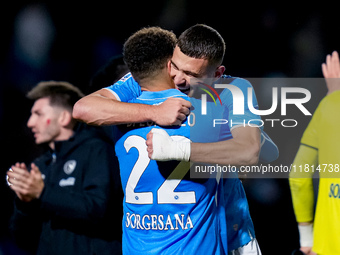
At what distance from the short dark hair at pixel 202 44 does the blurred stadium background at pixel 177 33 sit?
2.56m

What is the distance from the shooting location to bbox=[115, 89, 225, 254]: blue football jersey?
2.33 metres

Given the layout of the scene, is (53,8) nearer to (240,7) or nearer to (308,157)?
(240,7)

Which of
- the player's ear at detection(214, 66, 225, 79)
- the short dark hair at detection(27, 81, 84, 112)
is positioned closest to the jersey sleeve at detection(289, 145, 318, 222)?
the player's ear at detection(214, 66, 225, 79)

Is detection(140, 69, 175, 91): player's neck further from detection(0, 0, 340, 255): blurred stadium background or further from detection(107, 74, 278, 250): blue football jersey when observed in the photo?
detection(0, 0, 340, 255): blurred stadium background

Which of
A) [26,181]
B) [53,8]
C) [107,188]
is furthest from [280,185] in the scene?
[53,8]

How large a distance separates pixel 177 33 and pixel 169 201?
3.72 metres

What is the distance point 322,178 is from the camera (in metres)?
2.98

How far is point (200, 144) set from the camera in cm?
222

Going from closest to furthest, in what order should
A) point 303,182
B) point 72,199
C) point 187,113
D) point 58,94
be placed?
point 187,113 < point 72,199 < point 303,182 < point 58,94

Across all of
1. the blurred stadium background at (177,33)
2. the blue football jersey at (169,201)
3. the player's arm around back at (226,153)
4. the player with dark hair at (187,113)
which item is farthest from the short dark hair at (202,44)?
the blurred stadium background at (177,33)

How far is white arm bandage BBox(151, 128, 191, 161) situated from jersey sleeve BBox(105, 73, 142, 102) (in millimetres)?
449

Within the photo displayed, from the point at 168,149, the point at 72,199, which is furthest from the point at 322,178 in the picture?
the point at 72,199

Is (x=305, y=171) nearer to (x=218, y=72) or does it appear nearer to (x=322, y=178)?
(x=322, y=178)

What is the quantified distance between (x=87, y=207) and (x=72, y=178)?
33 centimetres
